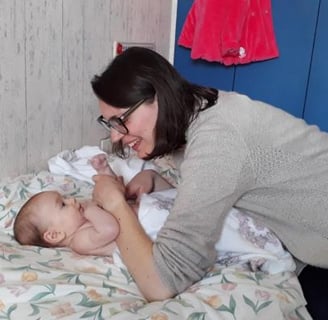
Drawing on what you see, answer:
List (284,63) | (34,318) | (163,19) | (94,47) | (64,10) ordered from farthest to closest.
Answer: (163,19), (284,63), (94,47), (64,10), (34,318)

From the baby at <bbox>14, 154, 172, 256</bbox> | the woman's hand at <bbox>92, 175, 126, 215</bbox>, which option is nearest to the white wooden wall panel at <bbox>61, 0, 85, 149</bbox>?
the baby at <bbox>14, 154, 172, 256</bbox>

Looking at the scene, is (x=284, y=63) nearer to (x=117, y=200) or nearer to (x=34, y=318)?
(x=117, y=200)

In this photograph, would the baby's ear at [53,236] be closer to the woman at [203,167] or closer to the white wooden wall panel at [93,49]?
the woman at [203,167]

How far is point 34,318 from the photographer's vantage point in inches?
34.0

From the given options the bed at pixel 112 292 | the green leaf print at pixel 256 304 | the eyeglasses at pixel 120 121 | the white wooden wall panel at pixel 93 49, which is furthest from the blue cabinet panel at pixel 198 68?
the green leaf print at pixel 256 304

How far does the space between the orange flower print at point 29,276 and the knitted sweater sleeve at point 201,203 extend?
0.94 ft

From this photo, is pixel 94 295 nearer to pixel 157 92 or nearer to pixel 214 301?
pixel 214 301

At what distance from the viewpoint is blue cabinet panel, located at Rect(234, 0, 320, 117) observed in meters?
1.94

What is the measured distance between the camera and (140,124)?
108cm

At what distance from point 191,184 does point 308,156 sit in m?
0.33

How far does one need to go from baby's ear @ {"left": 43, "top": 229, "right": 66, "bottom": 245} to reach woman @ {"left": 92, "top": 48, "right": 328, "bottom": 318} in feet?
0.61

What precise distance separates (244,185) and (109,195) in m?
0.33

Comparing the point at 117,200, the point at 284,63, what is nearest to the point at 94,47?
the point at 284,63

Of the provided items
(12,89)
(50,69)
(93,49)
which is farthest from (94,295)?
(93,49)
